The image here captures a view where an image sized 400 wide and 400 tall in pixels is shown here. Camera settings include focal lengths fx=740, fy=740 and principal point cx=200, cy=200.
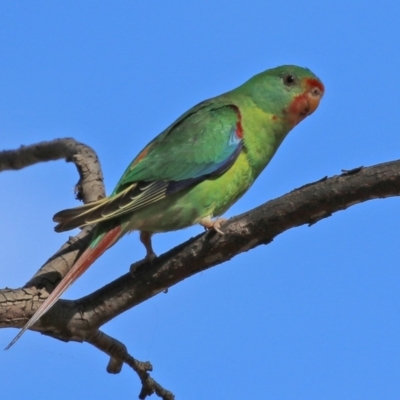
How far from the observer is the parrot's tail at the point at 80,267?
418 cm

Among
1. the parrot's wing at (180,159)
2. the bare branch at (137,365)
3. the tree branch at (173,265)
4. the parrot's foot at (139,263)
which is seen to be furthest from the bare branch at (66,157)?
the bare branch at (137,365)

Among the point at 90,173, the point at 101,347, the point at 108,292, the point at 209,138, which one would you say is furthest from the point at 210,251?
the point at 90,173

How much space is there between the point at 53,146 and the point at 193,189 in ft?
5.71

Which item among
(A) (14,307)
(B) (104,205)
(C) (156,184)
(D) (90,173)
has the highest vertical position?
(D) (90,173)

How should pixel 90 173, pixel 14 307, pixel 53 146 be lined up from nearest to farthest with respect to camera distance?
Answer: pixel 14 307 → pixel 90 173 → pixel 53 146

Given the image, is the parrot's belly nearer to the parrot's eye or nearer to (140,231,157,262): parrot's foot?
(140,231,157,262): parrot's foot

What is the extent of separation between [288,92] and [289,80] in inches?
5.8

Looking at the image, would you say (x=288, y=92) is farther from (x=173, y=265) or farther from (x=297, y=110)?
(x=173, y=265)

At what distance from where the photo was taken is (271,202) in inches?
153

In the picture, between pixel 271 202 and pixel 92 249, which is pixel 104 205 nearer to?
pixel 92 249

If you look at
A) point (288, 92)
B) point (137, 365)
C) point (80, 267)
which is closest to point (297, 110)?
point (288, 92)

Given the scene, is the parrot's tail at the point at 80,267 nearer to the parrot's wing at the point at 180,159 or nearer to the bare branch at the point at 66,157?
the parrot's wing at the point at 180,159

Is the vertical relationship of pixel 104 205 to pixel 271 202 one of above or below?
above

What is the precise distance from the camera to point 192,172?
5246mm
